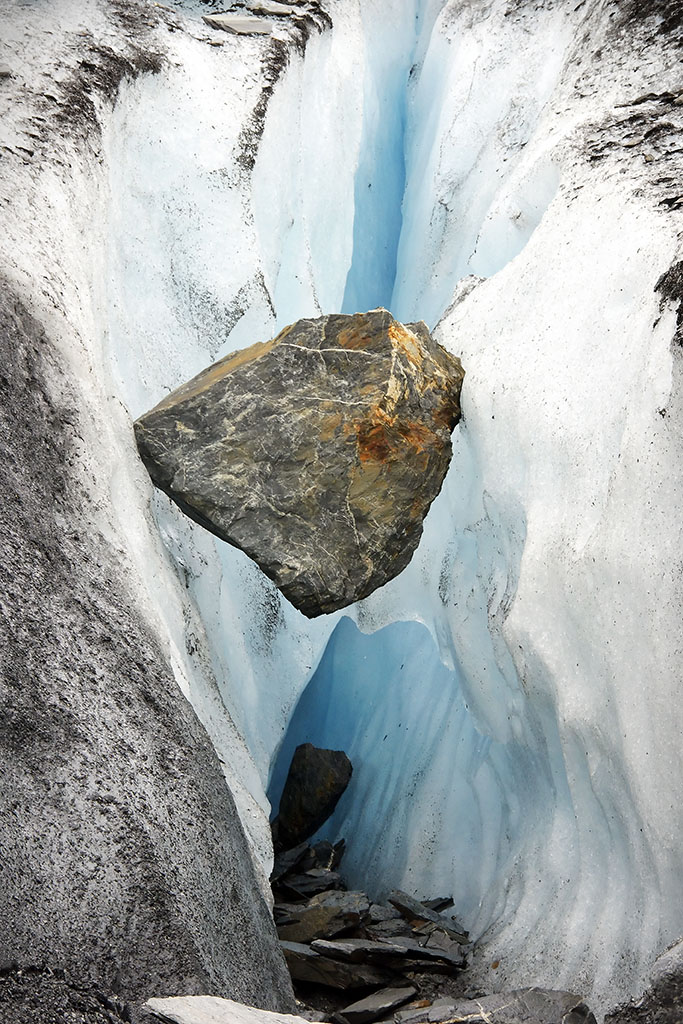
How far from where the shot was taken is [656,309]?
4.11 metres

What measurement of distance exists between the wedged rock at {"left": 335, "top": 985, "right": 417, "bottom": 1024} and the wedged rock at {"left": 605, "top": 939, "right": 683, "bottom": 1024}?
1.25 m

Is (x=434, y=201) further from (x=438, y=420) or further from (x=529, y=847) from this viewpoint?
(x=529, y=847)

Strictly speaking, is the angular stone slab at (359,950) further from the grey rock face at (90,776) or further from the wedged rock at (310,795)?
the wedged rock at (310,795)

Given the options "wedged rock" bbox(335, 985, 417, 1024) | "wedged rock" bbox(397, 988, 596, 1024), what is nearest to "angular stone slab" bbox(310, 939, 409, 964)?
"wedged rock" bbox(335, 985, 417, 1024)

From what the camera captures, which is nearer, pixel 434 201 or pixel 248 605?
pixel 248 605

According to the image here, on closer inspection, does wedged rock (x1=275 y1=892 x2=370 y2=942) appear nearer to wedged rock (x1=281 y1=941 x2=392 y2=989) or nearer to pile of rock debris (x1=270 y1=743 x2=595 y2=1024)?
pile of rock debris (x1=270 y1=743 x2=595 y2=1024)

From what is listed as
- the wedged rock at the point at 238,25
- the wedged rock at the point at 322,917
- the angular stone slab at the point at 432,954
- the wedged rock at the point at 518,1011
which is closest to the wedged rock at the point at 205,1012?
the wedged rock at the point at 518,1011

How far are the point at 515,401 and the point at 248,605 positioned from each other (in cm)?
209

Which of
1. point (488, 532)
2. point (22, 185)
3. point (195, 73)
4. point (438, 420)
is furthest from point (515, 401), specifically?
point (195, 73)

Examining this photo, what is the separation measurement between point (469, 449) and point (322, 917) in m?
2.55

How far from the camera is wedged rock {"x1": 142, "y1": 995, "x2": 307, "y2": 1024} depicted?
8.94 feet

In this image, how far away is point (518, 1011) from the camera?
135 inches

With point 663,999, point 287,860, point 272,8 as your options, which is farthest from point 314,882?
point 272,8

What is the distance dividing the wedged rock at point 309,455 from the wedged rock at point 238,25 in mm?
2928
